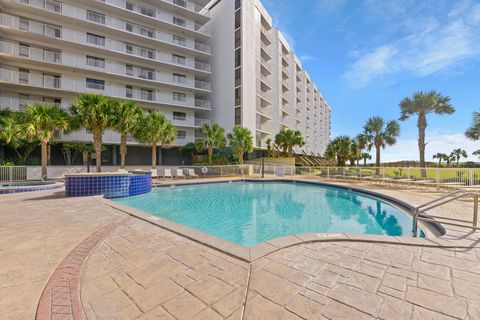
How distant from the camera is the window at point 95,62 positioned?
73.6 feet

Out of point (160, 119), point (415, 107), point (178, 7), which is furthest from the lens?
point (178, 7)

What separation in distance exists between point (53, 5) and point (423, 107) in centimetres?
4012

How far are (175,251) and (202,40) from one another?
111 ft

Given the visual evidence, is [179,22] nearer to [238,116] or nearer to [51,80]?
[238,116]

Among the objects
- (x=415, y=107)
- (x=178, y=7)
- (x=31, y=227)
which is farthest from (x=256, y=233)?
(x=178, y=7)

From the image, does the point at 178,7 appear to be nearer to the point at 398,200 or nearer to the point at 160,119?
the point at 160,119

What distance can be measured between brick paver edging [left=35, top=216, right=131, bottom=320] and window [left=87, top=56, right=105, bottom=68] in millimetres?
26601

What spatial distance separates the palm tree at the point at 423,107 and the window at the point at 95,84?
34.7 m

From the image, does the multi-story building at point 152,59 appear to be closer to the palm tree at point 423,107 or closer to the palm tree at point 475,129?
the palm tree at point 423,107

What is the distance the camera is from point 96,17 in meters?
22.6

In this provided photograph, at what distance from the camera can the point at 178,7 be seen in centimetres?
2591

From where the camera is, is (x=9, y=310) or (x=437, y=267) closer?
(x=9, y=310)

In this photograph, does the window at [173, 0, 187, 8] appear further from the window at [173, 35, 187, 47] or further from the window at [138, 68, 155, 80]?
the window at [138, 68, 155, 80]

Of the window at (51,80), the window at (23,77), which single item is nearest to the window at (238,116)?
the window at (51,80)
